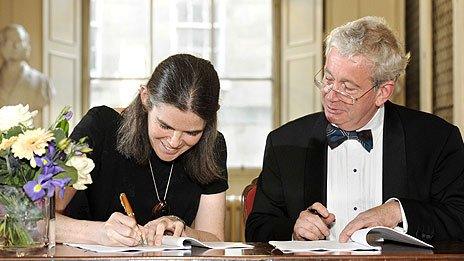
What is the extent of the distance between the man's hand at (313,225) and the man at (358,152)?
0.24 metres

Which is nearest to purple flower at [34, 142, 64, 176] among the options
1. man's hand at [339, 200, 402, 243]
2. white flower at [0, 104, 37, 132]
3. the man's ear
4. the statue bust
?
white flower at [0, 104, 37, 132]

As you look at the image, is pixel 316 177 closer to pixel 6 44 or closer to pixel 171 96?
pixel 171 96

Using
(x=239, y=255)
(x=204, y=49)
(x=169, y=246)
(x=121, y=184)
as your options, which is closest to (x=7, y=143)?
(x=169, y=246)

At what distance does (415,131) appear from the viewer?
3.51 m

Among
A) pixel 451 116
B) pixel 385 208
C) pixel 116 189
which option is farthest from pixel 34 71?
pixel 385 208

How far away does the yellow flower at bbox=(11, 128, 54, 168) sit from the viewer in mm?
2525

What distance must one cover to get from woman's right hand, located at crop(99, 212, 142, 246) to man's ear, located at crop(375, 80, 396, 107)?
45.0 inches

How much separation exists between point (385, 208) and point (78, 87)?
5503 mm

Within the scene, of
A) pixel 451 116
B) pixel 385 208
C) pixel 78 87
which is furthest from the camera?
pixel 78 87

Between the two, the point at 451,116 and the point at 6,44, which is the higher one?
the point at 6,44

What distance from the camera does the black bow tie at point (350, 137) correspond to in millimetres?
3479

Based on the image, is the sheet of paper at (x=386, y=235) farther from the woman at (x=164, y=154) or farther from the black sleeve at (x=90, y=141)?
the black sleeve at (x=90, y=141)

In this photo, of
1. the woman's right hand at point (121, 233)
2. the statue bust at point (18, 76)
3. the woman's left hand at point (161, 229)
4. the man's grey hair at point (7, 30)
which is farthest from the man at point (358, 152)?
the man's grey hair at point (7, 30)

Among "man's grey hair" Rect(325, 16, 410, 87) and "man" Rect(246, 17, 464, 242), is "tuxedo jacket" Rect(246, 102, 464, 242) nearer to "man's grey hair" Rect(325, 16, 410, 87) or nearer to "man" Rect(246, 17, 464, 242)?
"man" Rect(246, 17, 464, 242)
